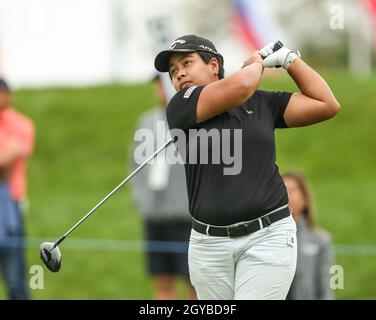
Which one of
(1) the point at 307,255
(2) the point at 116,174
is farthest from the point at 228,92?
(2) the point at 116,174

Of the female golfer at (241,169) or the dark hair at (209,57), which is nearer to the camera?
the female golfer at (241,169)

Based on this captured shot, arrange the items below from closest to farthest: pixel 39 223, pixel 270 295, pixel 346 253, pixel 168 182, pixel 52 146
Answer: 1. pixel 270 295
2. pixel 168 182
3. pixel 346 253
4. pixel 39 223
5. pixel 52 146

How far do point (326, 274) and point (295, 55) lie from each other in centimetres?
235

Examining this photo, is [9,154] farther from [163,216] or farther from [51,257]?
[51,257]

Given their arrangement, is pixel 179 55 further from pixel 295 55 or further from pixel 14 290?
pixel 14 290

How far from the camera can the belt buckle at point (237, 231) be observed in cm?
527

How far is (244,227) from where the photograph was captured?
5273 mm

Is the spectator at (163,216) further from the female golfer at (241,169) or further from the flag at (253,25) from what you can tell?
the flag at (253,25)

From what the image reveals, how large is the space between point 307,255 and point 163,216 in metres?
1.90

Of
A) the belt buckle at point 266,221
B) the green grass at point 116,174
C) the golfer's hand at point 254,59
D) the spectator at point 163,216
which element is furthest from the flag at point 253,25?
the belt buckle at point 266,221

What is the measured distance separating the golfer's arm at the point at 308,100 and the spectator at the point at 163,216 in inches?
130

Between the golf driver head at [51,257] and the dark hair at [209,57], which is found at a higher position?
the dark hair at [209,57]

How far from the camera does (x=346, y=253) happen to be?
10.9 metres
